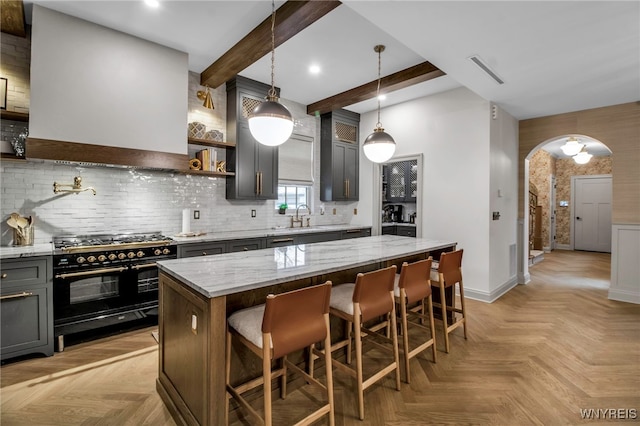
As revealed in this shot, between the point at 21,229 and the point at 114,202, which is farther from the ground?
the point at 114,202

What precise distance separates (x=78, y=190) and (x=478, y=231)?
4.87m

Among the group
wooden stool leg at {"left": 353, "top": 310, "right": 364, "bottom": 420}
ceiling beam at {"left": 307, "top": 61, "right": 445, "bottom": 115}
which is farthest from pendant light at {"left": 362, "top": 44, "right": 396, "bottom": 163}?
wooden stool leg at {"left": 353, "top": 310, "right": 364, "bottom": 420}

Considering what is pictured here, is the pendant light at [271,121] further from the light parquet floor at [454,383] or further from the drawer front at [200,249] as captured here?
the light parquet floor at [454,383]

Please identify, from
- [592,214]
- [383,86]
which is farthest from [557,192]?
[383,86]

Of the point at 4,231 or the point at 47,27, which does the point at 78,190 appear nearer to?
the point at 4,231

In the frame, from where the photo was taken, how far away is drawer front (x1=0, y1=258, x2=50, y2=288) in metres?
2.39

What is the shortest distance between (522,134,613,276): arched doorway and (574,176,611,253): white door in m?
0.03

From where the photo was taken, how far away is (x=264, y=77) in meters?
4.12

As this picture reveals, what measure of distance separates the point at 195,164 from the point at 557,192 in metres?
10.2

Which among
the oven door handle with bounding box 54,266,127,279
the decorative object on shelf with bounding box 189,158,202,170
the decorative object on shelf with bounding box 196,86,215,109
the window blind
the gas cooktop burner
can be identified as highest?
the decorative object on shelf with bounding box 196,86,215,109

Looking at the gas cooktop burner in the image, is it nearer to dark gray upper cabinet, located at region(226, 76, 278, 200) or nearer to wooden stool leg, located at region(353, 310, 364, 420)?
dark gray upper cabinet, located at region(226, 76, 278, 200)

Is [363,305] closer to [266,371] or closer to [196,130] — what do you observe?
[266,371]

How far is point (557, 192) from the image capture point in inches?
352

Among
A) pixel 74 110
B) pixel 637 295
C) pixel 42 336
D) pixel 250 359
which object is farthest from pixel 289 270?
pixel 637 295
